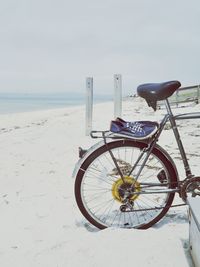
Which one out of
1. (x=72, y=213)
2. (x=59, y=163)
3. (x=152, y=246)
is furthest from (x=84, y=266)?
(x=59, y=163)

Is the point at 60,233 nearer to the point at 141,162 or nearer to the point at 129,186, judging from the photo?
the point at 129,186

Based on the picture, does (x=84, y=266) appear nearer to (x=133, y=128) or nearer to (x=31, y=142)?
(x=133, y=128)

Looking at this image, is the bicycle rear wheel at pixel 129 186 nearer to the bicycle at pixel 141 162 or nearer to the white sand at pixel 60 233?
the bicycle at pixel 141 162

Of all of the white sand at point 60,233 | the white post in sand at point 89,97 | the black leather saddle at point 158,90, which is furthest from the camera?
the white post in sand at point 89,97

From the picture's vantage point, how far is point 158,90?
3018 millimetres

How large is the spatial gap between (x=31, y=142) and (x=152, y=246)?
17.1ft

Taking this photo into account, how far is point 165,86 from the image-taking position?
3.00 metres

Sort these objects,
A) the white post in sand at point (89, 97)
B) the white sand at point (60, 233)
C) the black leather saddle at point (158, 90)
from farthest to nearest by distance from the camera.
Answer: the white post in sand at point (89, 97)
the black leather saddle at point (158, 90)
the white sand at point (60, 233)

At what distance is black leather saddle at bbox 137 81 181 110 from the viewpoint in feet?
9.84

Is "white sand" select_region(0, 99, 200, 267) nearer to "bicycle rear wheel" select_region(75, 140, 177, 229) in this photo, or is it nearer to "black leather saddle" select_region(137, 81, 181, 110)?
"bicycle rear wheel" select_region(75, 140, 177, 229)

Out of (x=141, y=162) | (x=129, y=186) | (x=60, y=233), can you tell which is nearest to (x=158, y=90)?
(x=141, y=162)

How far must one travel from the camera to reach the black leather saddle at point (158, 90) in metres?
3.00

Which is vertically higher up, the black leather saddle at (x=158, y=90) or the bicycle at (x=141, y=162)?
the black leather saddle at (x=158, y=90)

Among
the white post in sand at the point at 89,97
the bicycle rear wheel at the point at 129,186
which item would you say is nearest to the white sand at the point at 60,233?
the bicycle rear wheel at the point at 129,186
